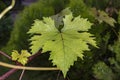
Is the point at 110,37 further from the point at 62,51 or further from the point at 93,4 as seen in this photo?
the point at 62,51

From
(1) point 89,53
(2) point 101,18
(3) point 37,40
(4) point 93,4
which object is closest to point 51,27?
(3) point 37,40

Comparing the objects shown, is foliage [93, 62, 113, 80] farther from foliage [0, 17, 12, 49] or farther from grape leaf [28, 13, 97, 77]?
foliage [0, 17, 12, 49]

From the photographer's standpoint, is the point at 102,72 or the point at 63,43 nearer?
the point at 63,43

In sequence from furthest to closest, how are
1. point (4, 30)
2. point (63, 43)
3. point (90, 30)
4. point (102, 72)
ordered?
point (4, 30), point (90, 30), point (102, 72), point (63, 43)

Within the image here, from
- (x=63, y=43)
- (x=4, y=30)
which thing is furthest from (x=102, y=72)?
(x=4, y=30)

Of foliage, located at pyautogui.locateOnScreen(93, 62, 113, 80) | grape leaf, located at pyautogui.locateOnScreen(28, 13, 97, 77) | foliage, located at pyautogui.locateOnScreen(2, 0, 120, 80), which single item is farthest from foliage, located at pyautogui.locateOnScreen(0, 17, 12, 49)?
grape leaf, located at pyautogui.locateOnScreen(28, 13, 97, 77)

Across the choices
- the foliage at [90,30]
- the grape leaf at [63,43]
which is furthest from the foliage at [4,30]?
the grape leaf at [63,43]

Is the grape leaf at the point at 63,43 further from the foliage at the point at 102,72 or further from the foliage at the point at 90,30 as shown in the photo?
the foliage at the point at 90,30

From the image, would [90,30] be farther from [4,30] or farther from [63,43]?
[4,30]
